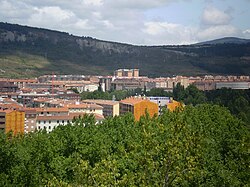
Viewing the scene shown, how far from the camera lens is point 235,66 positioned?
13600cm

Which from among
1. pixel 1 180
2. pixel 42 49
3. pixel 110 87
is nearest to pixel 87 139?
pixel 1 180

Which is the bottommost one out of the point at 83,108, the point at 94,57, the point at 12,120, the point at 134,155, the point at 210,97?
the point at 12,120

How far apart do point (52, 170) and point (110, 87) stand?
278 feet

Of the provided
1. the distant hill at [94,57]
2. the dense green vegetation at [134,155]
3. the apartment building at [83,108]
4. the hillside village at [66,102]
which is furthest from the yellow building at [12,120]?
the distant hill at [94,57]

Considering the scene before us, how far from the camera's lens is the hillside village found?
46938 mm

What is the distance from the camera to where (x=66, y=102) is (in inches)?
2427

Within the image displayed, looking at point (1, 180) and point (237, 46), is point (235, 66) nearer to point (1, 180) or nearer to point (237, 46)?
point (237, 46)

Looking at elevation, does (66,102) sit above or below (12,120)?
above

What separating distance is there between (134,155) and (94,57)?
150 meters

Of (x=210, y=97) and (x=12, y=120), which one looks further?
(x=210, y=97)

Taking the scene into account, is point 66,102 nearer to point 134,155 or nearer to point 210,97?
point 210,97

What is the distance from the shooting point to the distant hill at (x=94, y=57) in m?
129

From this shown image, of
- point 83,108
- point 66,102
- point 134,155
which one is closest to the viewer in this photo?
point 134,155

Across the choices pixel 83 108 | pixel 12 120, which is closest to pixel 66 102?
pixel 83 108
